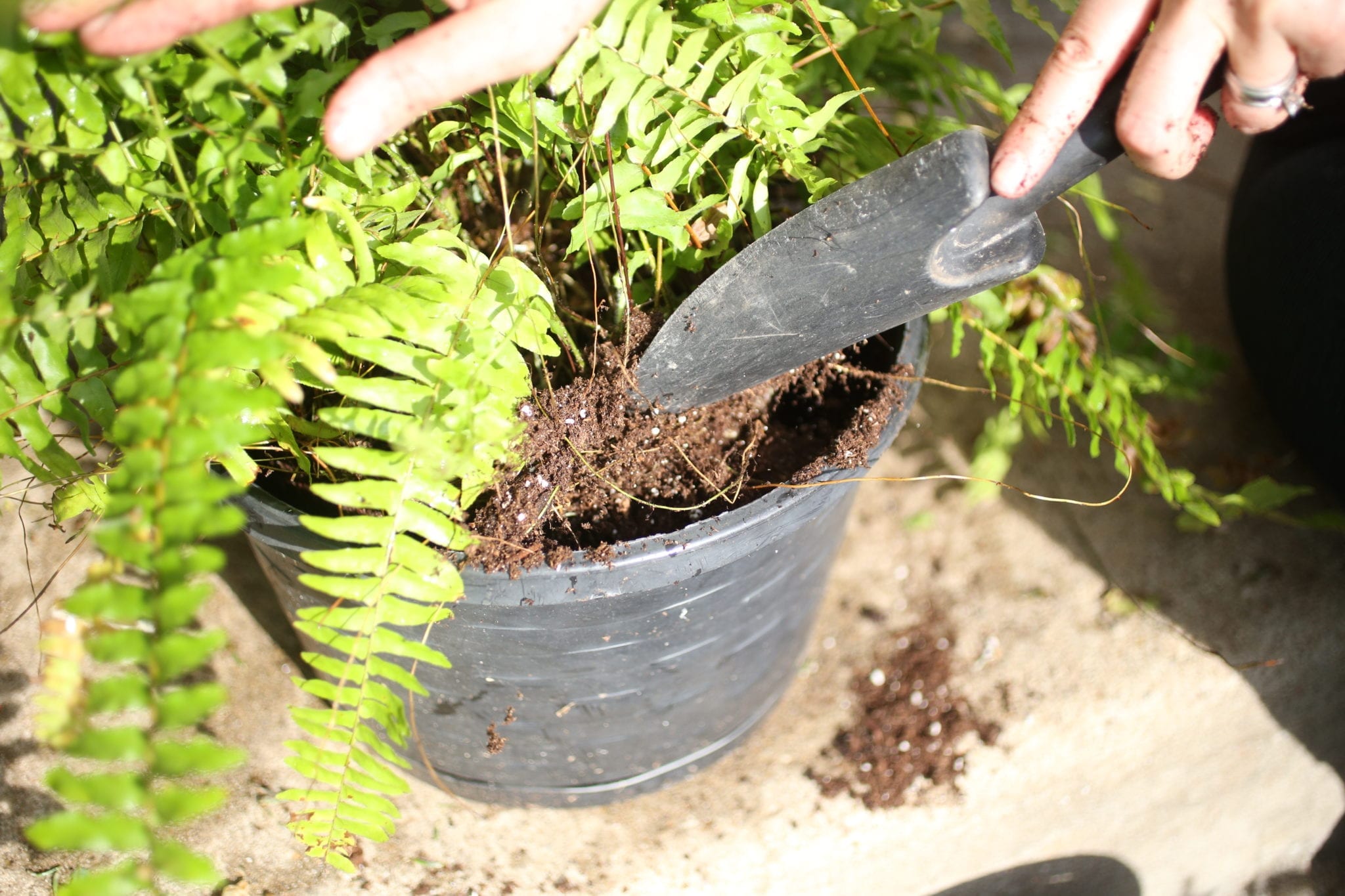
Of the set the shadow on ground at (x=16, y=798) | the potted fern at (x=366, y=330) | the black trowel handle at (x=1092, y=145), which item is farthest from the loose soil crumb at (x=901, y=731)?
the shadow on ground at (x=16, y=798)

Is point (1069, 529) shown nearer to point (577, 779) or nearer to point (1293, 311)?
point (1293, 311)

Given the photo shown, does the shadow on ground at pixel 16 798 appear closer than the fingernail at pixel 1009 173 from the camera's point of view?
No

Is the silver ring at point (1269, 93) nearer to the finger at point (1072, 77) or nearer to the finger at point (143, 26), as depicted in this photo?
the finger at point (1072, 77)

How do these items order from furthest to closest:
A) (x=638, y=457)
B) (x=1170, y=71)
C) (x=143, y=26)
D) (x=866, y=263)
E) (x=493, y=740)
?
(x=493, y=740) → (x=638, y=457) → (x=866, y=263) → (x=1170, y=71) → (x=143, y=26)

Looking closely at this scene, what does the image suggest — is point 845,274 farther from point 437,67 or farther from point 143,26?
point 143,26

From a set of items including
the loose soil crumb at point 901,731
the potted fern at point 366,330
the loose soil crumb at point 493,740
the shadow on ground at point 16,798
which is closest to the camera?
the potted fern at point 366,330

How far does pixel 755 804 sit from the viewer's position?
1901 mm

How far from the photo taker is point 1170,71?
41.0 inches

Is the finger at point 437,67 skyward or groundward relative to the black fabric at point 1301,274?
skyward

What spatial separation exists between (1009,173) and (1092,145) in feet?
0.35

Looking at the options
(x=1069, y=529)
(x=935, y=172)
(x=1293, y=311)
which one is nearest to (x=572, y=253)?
(x=935, y=172)

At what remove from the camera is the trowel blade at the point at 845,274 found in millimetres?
1188

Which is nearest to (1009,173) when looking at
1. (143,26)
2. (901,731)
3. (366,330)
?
(366,330)

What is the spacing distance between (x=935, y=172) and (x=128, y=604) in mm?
1005
